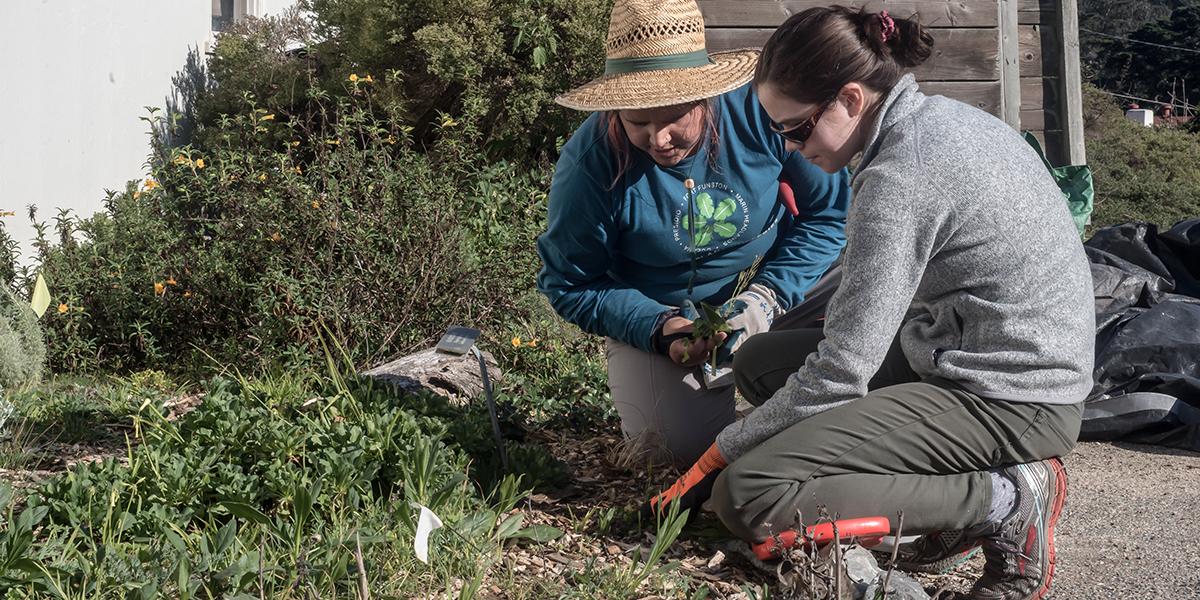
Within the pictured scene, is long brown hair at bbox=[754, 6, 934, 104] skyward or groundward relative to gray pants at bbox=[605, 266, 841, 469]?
skyward

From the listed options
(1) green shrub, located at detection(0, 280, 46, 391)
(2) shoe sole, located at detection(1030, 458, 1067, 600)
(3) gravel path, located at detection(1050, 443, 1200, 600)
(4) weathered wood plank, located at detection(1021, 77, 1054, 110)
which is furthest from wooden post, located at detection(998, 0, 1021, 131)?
(1) green shrub, located at detection(0, 280, 46, 391)

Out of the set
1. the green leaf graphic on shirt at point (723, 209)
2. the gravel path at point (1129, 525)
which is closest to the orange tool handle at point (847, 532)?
the gravel path at point (1129, 525)

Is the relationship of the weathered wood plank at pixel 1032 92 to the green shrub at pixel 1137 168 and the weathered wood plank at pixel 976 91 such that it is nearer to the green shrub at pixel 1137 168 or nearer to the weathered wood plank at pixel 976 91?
the weathered wood plank at pixel 976 91

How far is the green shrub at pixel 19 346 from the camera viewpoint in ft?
14.3

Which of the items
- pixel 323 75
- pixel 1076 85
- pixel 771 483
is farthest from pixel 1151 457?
pixel 323 75

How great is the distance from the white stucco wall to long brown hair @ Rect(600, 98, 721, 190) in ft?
12.2

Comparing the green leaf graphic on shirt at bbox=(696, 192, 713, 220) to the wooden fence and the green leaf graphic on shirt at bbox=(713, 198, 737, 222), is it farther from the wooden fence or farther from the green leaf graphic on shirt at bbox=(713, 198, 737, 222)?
the wooden fence

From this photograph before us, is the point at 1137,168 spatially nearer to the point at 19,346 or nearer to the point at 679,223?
the point at 679,223

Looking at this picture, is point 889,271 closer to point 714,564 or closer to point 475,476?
point 714,564

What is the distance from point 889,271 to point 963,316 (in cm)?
28

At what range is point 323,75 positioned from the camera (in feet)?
25.4

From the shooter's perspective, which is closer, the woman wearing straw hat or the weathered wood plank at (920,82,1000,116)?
the woman wearing straw hat

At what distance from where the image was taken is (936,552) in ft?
9.22

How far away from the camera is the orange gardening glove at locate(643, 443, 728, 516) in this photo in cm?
284
